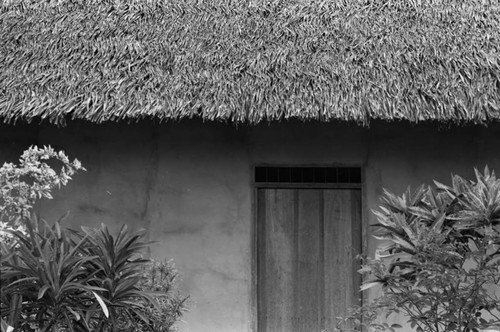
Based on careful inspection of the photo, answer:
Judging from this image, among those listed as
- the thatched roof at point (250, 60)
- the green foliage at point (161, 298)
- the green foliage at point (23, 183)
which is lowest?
the green foliage at point (161, 298)

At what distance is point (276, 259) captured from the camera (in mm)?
6688

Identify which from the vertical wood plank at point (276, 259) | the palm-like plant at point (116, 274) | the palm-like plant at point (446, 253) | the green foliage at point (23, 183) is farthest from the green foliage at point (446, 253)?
the green foliage at point (23, 183)

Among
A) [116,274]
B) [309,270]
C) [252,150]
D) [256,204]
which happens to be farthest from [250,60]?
[116,274]

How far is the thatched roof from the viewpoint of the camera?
19.8 ft

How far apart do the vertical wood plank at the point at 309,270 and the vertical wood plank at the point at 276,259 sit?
67 mm

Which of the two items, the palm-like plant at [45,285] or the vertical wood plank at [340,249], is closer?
the palm-like plant at [45,285]

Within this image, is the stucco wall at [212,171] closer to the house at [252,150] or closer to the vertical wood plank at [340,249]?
the house at [252,150]

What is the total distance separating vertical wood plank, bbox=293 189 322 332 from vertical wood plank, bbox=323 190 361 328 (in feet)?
0.27

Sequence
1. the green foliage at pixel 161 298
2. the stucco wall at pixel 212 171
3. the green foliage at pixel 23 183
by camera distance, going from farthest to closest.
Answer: the stucco wall at pixel 212 171 → the green foliage at pixel 161 298 → the green foliage at pixel 23 183

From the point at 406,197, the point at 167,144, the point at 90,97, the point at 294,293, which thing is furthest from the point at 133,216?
the point at 406,197

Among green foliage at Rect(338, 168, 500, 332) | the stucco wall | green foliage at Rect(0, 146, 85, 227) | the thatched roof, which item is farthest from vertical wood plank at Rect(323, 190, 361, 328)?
green foliage at Rect(0, 146, 85, 227)

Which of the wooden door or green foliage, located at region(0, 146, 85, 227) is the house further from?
green foliage, located at region(0, 146, 85, 227)

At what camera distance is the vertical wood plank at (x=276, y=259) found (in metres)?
6.66

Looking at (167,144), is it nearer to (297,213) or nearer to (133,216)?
(133,216)
